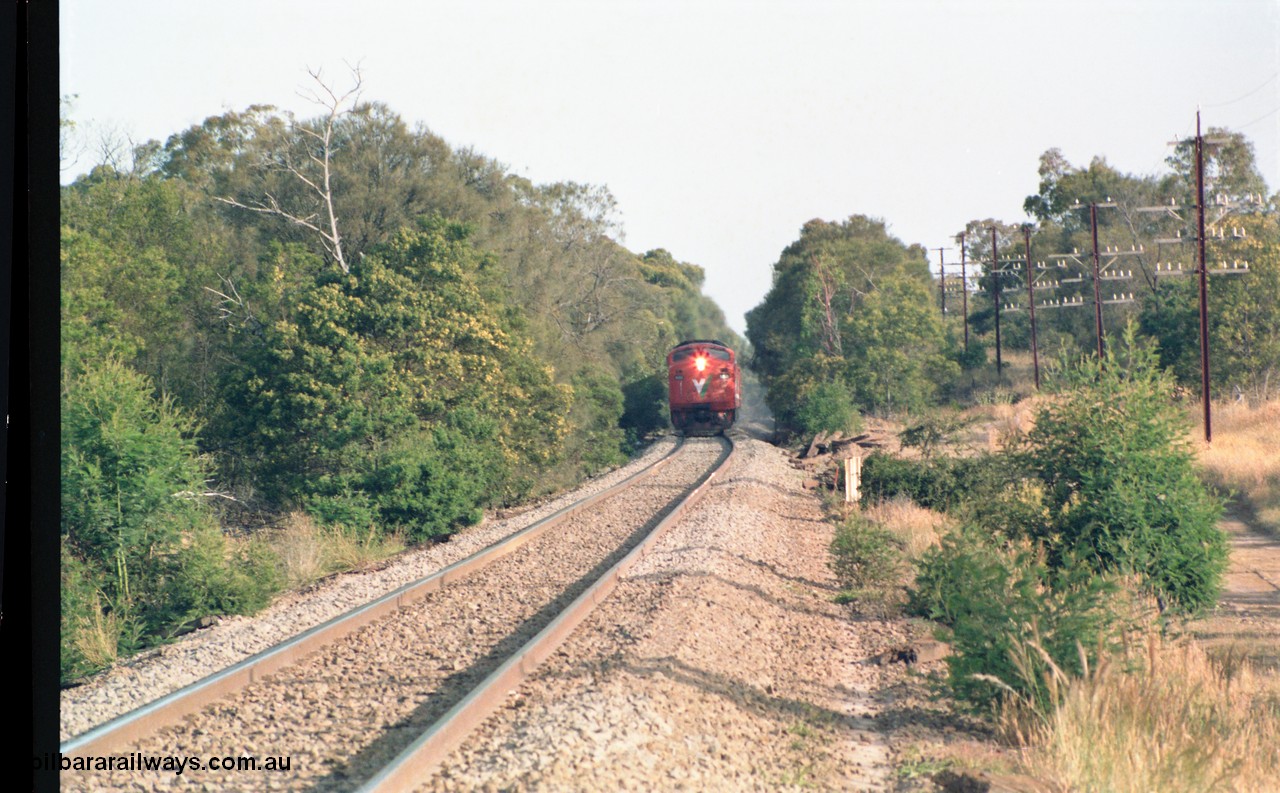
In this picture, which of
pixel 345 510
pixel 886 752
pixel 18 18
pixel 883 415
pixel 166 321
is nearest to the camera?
pixel 18 18

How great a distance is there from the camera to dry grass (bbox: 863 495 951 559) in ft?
49.1

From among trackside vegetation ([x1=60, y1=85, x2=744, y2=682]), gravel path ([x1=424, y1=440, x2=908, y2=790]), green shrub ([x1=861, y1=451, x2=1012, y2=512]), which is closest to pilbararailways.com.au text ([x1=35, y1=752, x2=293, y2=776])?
gravel path ([x1=424, y1=440, x2=908, y2=790])

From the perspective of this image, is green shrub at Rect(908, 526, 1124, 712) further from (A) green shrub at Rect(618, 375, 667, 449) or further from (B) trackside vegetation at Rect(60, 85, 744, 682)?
(A) green shrub at Rect(618, 375, 667, 449)

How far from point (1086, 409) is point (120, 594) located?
36.2 feet

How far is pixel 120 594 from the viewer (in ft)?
36.8

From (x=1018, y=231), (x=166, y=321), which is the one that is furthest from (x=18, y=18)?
(x=1018, y=231)

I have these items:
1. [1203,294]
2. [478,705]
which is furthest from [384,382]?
[1203,294]

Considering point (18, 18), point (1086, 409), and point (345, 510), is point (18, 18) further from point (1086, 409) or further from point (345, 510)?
point (345, 510)

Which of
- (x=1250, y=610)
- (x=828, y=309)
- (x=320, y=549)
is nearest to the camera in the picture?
(x=1250, y=610)

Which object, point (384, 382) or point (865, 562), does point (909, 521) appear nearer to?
point (865, 562)

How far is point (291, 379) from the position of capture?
19.7 meters

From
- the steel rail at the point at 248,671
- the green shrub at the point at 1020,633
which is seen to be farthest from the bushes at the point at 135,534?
the green shrub at the point at 1020,633

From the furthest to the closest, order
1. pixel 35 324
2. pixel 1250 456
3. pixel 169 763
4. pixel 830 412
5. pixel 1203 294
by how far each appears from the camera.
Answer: pixel 830 412
pixel 1203 294
pixel 1250 456
pixel 169 763
pixel 35 324

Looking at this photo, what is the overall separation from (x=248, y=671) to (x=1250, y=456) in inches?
900
